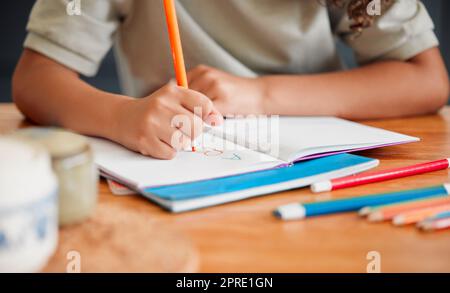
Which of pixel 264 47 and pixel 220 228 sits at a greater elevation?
pixel 264 47

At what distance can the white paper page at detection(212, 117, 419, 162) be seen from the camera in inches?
20.9

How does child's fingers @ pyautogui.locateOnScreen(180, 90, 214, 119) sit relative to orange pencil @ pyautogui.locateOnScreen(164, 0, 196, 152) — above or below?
below

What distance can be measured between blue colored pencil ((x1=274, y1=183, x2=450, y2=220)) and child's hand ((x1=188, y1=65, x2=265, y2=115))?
0.90 feet

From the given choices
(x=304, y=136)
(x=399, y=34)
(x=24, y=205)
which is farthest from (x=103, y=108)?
(x=399, y=34)

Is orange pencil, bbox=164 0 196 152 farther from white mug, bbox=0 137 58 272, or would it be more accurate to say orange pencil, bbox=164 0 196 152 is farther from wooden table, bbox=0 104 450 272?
white mug, bbox=0 137 58 272

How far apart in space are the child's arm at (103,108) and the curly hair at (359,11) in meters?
0.35

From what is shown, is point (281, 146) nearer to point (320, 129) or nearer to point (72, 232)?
point (320, 129)

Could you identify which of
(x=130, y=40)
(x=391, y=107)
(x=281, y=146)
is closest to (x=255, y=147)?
(x=281, y=146)

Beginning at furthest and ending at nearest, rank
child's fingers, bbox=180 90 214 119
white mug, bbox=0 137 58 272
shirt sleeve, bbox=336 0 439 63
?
shirt sleeve, bbox=336 0 439 63 < child's fingers, bbox=180 90 214 119 < white mug, bbox=0 137 58 272

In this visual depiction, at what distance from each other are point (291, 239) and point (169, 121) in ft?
0.60

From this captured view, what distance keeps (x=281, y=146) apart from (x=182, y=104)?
10cm

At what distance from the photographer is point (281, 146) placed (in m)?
0.54

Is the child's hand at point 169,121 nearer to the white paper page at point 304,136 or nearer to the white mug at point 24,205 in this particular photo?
the white paper page at point 304,136

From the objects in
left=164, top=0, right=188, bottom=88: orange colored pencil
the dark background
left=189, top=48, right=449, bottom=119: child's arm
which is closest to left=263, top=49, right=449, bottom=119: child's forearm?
left=189, top=48, right=449, bottom=119: child's arm
